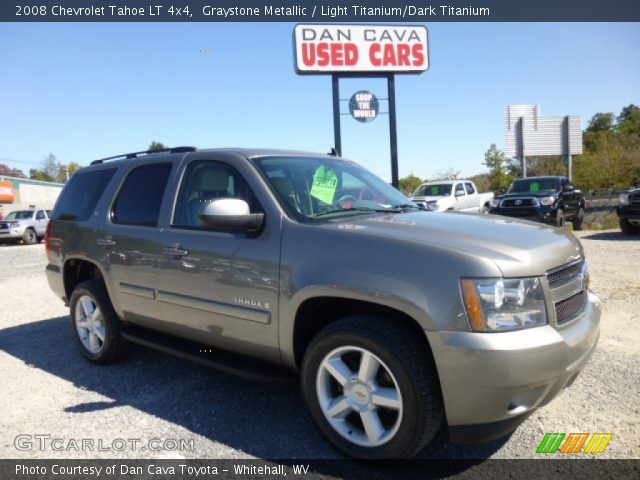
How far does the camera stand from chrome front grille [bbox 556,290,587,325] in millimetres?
2442

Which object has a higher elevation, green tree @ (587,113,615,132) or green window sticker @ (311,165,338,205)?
green tree @ (587,113,615,132)

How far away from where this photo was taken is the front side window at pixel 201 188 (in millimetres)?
3320

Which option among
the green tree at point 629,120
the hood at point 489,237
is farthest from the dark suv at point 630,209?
the green tree at point 629,120

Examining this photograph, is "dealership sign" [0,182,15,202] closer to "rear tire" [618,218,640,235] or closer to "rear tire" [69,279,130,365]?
"rear tire" [69,279,130,365]

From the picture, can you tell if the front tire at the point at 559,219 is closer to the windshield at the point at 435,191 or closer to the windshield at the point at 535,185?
the windshield at the point at 535,185

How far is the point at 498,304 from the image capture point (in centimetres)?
220

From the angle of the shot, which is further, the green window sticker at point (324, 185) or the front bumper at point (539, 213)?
the front bumper at point (539, 213)

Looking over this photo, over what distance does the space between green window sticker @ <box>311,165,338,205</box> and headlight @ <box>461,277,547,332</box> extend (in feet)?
4.38

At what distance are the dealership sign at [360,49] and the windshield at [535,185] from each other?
219 inches

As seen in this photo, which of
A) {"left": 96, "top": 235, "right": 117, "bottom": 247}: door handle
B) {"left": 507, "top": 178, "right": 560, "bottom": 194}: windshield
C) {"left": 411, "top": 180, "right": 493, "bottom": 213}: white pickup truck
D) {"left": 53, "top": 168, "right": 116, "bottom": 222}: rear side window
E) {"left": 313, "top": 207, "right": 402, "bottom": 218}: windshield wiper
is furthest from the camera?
{"left": 411, "top": 180, "right": 493, "bottom": 213}: white pickup truck

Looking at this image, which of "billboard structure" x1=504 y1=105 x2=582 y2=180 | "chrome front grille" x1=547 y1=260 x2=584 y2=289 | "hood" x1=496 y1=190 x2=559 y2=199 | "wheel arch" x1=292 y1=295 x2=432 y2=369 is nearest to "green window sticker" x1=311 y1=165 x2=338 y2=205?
"wheel arch" x1=292 y1=295 x2=432 y2=369

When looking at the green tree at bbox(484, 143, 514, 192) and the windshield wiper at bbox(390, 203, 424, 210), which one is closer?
the windshield wiper at bbox(390, 203, 424, 210)

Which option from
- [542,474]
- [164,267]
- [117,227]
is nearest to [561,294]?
[542,474]

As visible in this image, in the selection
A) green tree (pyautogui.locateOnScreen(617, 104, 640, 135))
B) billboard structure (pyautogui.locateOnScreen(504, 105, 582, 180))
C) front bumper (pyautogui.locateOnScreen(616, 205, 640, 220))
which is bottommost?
front bumper (pyautogui.locateOnScreen(616, 205, 640, 220))
